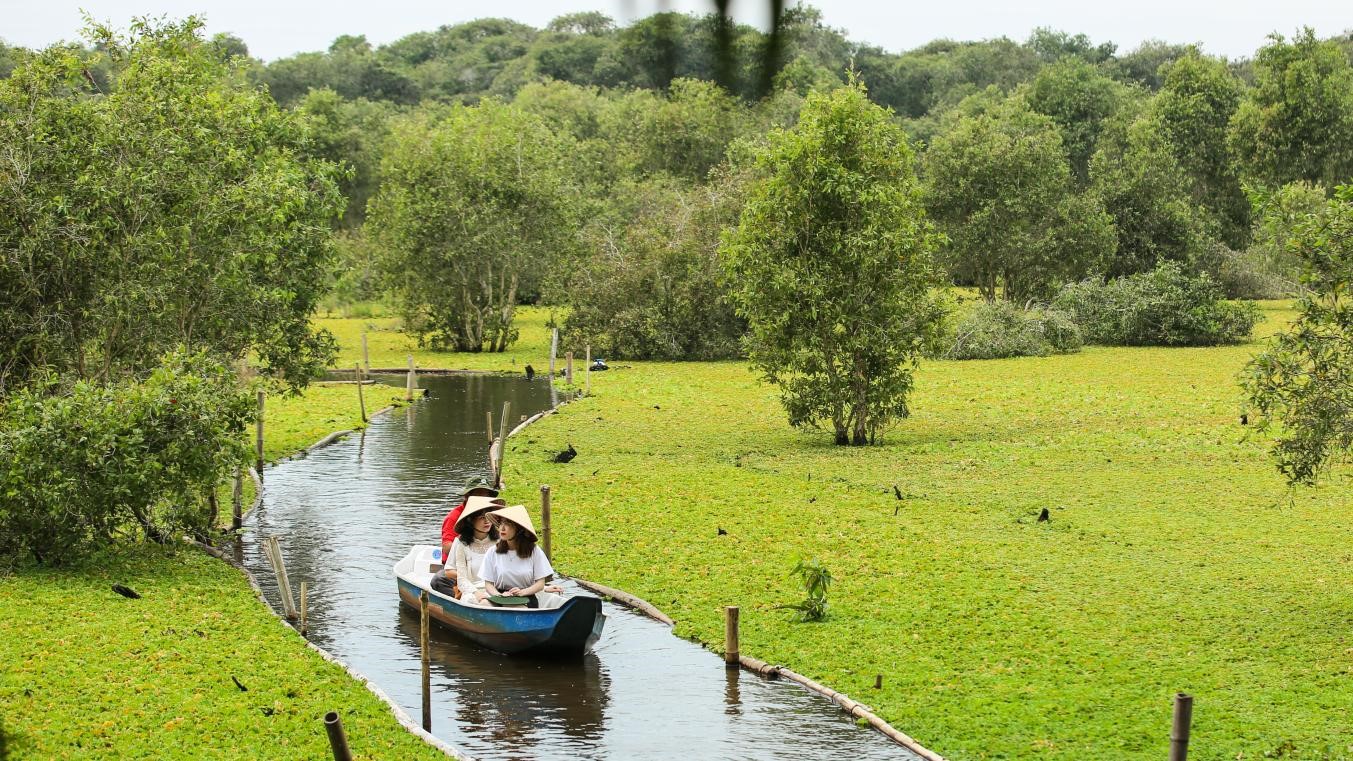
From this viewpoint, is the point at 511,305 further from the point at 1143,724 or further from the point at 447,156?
the point at 1143,724

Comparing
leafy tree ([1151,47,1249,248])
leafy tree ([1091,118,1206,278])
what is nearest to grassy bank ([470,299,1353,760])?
leafy tree ([1091,118,1206,278])

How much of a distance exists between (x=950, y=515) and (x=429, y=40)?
1760 centimetres

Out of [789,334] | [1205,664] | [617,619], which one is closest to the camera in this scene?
[1205,664]

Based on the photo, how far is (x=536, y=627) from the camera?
1414 cm

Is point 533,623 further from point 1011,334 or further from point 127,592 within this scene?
point 1011,334

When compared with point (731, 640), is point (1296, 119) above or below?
above

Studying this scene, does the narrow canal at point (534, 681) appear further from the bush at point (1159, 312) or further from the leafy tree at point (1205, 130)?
the leafy tree at point (1205, 130)

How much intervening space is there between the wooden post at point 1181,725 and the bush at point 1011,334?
117 ft

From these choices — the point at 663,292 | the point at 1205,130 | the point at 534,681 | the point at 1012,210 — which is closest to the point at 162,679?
the point at 534,681

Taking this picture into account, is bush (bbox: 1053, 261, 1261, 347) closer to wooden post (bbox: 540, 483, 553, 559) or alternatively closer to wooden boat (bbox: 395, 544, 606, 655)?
wooden post (bbox: 540, 483, 553, 559)

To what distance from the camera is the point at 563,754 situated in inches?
458

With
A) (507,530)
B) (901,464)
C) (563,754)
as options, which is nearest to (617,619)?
(507,530)

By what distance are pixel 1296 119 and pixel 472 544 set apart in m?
52.2

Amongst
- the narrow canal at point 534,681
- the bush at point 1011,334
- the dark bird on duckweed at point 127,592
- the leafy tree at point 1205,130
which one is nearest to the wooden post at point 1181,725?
the narrow canal at point 534,681
